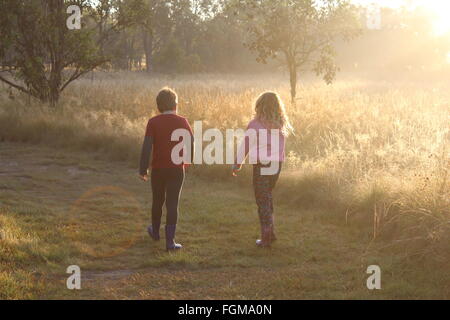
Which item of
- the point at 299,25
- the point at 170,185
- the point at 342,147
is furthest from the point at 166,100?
the point at 299,25

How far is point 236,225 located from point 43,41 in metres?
12.2

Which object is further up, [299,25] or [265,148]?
[299,25]

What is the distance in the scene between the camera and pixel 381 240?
22.4 feet

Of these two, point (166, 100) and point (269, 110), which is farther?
point (269, 110)

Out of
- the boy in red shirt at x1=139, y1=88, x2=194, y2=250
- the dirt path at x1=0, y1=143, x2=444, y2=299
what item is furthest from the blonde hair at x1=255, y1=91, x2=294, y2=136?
the dirt path at x1=0, y1=143, x2=444, y2=299

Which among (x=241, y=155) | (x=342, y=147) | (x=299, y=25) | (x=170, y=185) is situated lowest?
(x=342, y=147)

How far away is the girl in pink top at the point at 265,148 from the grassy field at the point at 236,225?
501 millimetres

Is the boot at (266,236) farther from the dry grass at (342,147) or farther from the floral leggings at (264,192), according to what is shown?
the dry grass at (342,147)

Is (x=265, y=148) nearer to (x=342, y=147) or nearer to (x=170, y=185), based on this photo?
(x=170, y=185)

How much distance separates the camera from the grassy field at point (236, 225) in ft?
17.7

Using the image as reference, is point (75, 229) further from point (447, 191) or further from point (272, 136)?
point (447, 191)

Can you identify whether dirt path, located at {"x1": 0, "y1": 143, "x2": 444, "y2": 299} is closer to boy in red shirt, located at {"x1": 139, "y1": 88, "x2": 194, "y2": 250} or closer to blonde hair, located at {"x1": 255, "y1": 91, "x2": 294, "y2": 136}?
boy in red shirt, located at {"x1": 139, "y1": 88, "x2": 194, "y2": 250}

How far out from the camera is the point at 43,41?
17.4 metres
